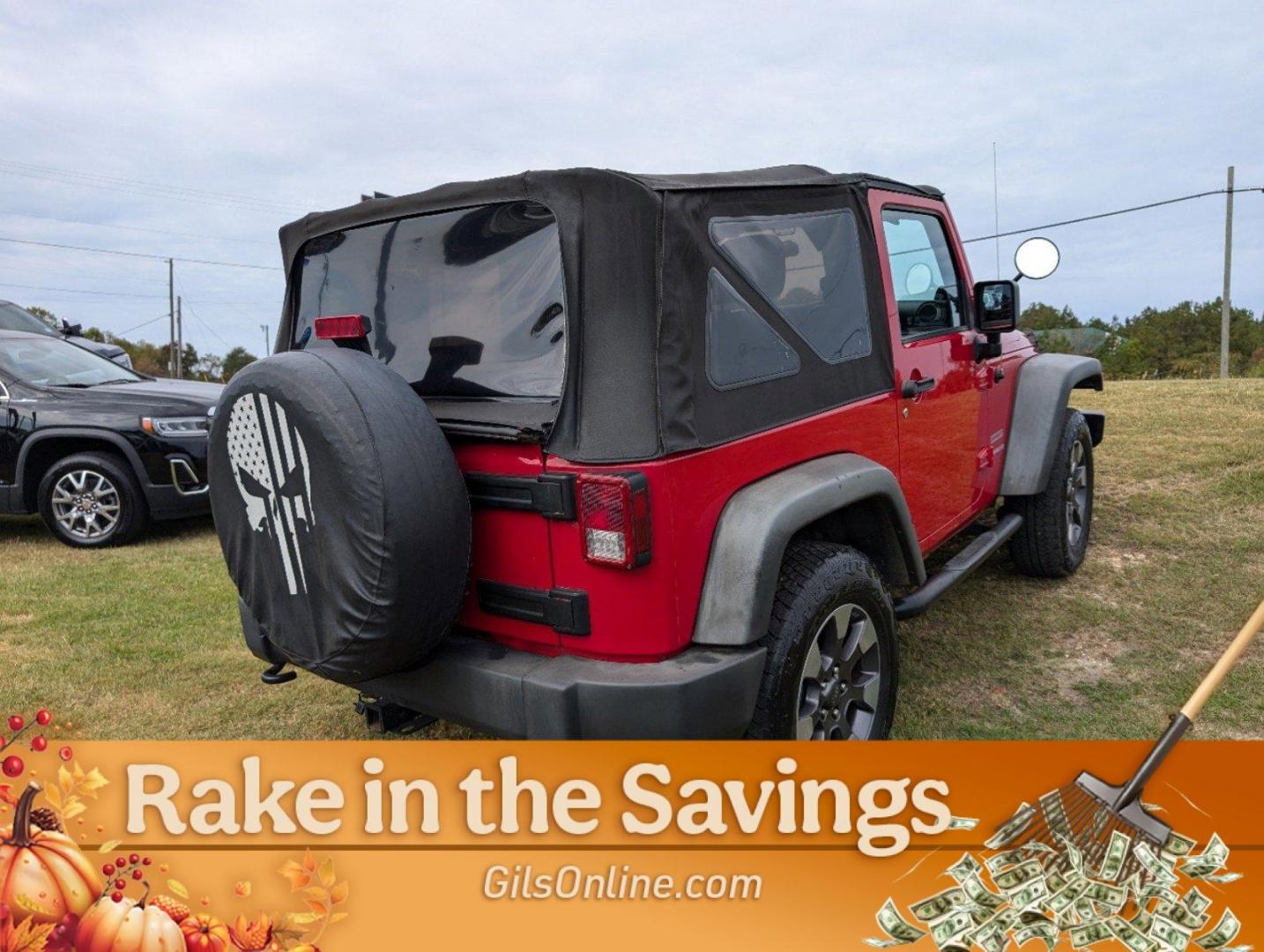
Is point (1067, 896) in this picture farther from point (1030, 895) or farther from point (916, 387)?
point (916, 387)

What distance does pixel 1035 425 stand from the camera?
466 centimetres

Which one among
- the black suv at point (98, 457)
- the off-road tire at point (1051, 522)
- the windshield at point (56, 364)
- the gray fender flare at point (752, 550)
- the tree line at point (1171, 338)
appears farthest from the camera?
the tree line at point (1171, 338)

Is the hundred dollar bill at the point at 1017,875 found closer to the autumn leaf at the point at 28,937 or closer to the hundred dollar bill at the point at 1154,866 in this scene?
the hundred dollar bill at the point at 1154,866

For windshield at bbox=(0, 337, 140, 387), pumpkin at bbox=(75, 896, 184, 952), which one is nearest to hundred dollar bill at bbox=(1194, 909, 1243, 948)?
pumpkin at bbox=(75, 896, 184, 952)

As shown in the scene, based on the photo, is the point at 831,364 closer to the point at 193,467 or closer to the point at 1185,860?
the point at 1185,860

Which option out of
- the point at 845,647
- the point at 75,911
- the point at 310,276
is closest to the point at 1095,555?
the point at 845,647

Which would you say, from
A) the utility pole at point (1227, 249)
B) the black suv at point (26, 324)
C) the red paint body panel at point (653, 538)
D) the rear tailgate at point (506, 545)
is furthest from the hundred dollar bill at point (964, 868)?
the utility pole at point (1227, 249)

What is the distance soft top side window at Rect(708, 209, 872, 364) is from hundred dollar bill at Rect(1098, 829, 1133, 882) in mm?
1574

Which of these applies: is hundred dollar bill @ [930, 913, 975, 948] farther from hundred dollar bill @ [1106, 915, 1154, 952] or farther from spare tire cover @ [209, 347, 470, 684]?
spare tire cover @ [209, 347, 470, 684]

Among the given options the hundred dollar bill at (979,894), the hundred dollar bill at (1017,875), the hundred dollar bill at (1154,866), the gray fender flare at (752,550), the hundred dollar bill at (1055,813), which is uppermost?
the gray fender flare at (752,550)

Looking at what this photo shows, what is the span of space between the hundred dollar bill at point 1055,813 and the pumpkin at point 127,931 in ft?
7.01

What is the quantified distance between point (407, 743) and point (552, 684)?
1.95 feet

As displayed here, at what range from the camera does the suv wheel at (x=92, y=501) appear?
6.62 m

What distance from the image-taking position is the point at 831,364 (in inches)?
121
